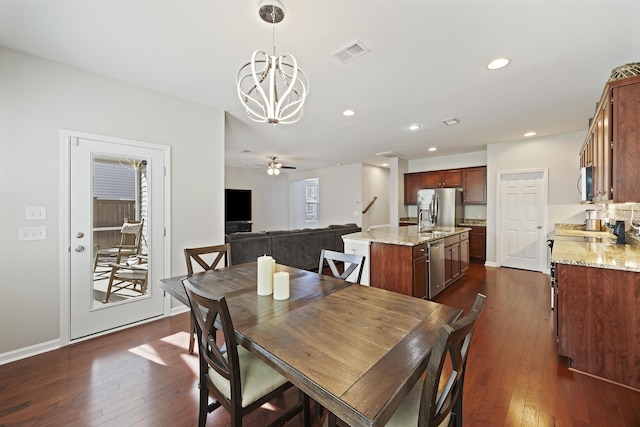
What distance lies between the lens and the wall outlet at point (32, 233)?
2.29 meters

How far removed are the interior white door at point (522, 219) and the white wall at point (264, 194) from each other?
6.57 m

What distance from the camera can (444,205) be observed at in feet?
20.4

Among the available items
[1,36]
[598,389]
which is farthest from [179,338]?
[598,389]

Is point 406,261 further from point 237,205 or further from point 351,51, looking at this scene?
point 237,205

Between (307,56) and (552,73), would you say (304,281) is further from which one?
(552,73)

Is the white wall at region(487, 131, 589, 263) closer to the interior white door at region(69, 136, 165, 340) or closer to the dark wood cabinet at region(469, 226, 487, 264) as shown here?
the dark wood cabinet at region(469, 226, 487, 264)

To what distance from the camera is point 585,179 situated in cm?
287

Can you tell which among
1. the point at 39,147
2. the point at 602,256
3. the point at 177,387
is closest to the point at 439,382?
the point at 177,387

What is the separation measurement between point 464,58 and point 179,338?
380 cm

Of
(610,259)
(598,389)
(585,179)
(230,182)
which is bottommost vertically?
(598,389)

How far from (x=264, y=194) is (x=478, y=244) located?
648 centimetres

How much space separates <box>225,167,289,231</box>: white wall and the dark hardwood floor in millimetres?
6040

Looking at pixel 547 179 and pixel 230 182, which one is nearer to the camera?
pixel 547 179

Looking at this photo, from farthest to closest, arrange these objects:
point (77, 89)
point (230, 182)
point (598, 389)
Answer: point (230, 182) → point (77, 89) → point (598, 389)
